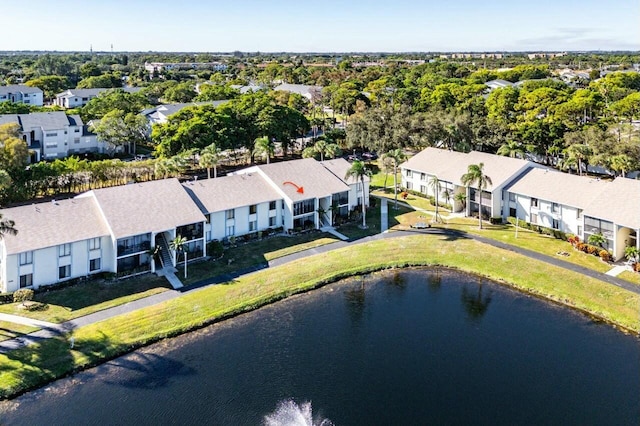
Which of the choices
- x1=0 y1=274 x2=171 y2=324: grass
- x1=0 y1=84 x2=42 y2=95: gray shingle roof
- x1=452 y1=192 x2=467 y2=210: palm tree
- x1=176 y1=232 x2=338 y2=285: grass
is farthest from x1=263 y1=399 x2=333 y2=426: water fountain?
x1=0 y1=84 x2=42 y2=95: gray shingle roof

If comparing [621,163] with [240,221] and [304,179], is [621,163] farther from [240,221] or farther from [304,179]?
[240,221]

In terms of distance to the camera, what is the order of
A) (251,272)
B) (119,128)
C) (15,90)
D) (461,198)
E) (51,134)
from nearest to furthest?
(251,272) → (461,198) → (119,128) → (51,134) → (15,90)

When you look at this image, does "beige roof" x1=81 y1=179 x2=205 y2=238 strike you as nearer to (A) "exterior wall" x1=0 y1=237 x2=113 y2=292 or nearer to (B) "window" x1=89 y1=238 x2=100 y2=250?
(B) "window" x1=89 y1=238 x2=100 y2=250

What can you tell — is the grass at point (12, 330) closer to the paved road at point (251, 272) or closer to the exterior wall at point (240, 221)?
the paved road at point (251, 272)

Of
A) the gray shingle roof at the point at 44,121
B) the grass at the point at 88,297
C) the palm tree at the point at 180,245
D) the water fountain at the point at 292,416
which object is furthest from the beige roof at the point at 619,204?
the gray shingle roof at the point at 44,121

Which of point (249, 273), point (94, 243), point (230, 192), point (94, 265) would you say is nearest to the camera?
point (94, 243)

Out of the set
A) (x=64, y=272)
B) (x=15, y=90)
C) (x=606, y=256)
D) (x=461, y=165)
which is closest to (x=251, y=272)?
(x=64, y=272)

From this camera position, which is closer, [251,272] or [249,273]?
[249,273]
